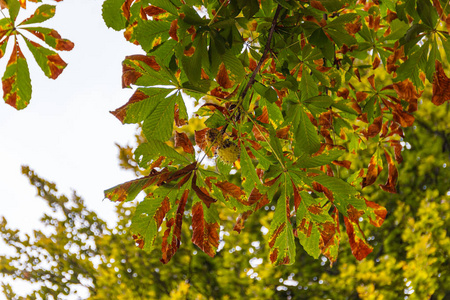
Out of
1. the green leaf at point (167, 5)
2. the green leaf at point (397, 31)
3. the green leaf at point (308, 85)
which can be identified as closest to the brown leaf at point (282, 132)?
the green leaf at point (308, 85)

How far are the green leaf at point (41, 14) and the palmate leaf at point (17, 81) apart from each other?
0.23 feet

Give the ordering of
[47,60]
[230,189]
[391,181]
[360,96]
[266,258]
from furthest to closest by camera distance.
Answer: [266,258] → [360,96] → [391,181] → [47,60] → [230,189]

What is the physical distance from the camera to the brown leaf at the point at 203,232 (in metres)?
0.89

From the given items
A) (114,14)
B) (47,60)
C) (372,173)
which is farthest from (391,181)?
(47,60)

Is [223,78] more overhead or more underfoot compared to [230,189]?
more overhead

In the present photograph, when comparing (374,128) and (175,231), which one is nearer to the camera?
(175,231)

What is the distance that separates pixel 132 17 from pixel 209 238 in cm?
57

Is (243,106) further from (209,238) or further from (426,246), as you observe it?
(426,246)

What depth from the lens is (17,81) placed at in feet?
3.18

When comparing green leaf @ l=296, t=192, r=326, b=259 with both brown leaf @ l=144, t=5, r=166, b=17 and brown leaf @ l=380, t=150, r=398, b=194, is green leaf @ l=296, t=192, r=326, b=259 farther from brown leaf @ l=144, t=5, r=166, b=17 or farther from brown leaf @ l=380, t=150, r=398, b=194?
brown leaf @ l=144, t=5, r=166, b=17

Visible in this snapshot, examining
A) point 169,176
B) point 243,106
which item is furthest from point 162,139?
point 243,106

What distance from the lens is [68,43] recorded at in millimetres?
1035

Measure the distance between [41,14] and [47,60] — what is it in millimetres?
129

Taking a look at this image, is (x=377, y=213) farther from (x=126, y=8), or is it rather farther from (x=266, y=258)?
(x=266, y=258)
